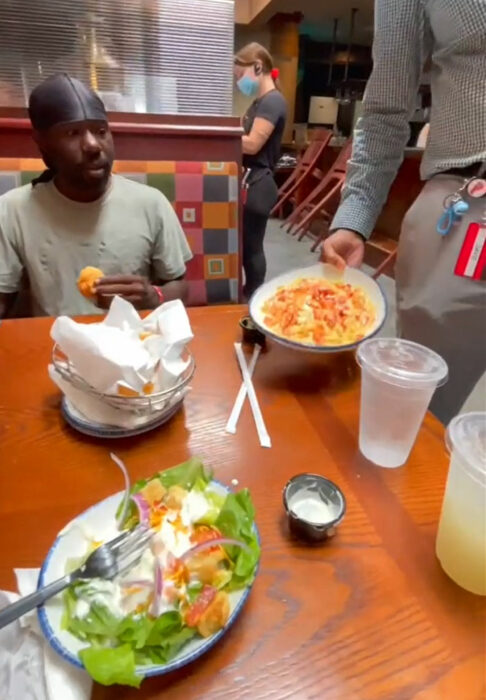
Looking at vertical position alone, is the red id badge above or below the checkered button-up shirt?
below

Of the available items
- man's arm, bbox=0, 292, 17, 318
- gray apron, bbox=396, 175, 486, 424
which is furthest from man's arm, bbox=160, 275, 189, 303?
gray apron, bbox=396, 175, 486, 424

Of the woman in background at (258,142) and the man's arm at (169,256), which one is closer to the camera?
the man's arm at (169,256)

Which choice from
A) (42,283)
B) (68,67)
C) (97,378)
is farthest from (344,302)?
(68,67)

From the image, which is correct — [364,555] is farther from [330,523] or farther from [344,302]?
[344,302]

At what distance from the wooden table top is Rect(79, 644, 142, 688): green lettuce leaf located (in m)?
0.03

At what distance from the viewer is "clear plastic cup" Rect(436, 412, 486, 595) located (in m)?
0.48

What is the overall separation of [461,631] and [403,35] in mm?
1090

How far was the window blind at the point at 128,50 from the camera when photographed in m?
1.88

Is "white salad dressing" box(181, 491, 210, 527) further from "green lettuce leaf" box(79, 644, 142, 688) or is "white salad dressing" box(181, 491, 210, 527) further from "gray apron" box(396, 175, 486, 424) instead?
"gray apron" box(396, 175, 486, 424)

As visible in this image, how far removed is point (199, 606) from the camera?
0.45 m

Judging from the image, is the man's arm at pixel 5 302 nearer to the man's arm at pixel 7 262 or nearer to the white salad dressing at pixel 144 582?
the man's arm at pixel 7 262

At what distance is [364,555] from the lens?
55 cm

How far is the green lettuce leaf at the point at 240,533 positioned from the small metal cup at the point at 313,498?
0.07 m

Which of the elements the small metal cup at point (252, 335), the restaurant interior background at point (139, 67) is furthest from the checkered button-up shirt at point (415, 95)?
the restaurant interior background at point (139, 67)
